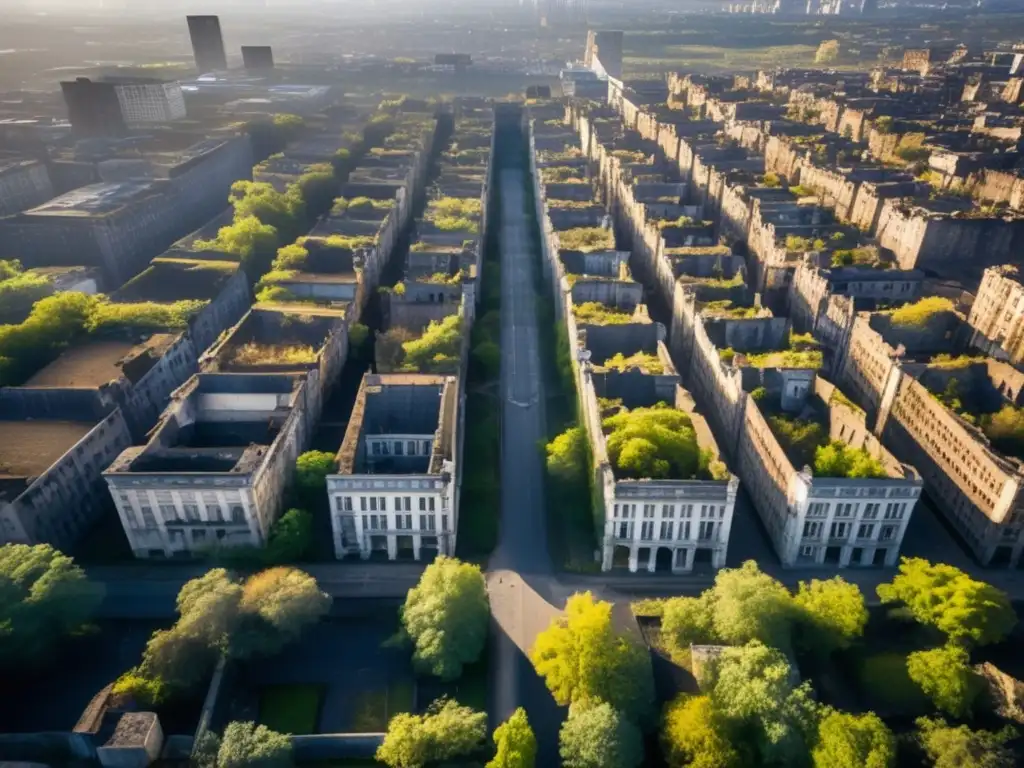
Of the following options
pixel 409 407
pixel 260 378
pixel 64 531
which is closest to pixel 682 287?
pixel 409 407

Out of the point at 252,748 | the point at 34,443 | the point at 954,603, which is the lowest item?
the point at 252,748

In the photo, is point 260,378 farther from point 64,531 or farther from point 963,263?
point 963,263

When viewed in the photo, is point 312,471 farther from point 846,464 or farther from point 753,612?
point 846,464

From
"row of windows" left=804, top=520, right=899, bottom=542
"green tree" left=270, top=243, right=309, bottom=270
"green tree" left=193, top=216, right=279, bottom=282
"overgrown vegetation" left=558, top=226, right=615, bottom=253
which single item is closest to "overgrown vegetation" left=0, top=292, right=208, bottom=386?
"green tree" left=270, top=243, right=309, bottom=270

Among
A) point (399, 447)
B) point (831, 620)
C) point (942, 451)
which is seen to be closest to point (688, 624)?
point (831, 620)

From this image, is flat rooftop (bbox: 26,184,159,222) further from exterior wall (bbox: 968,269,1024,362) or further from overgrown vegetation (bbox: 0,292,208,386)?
exterior wall (bbox: 968,269,1024,362)

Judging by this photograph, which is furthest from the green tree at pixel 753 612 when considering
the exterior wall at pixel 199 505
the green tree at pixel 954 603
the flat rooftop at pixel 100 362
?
the flat rooftop at pixel 100 362

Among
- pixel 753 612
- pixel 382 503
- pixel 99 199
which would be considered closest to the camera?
pixel 753 612
